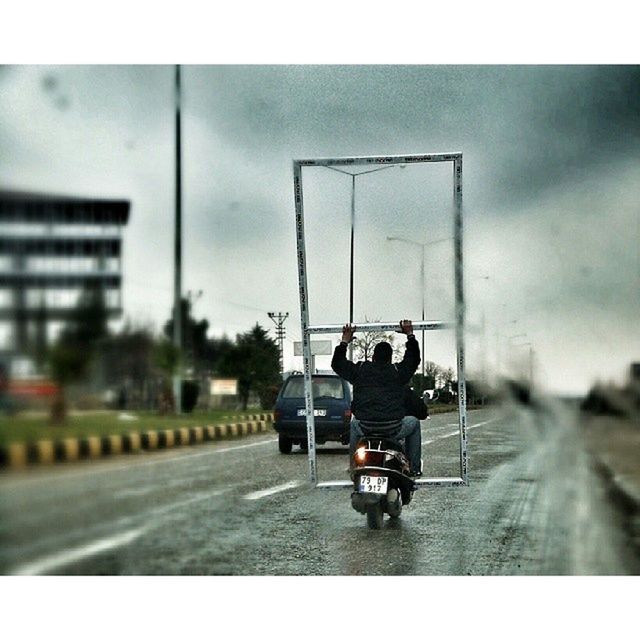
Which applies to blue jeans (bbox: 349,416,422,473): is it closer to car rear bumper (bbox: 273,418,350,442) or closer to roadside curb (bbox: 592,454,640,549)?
car rear bumper (bbox: 273,418,350,442)

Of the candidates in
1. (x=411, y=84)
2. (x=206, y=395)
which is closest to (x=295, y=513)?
(x=206, y=395)

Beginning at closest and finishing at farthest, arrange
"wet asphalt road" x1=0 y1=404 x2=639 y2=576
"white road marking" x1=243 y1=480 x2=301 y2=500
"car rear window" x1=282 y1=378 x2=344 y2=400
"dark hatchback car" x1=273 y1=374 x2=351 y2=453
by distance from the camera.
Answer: "wet asphalt road" x1=0 y1=404 x2=639 y2=576, "car rear window" x1=282 y1=378 x2=344 y2=400, "dark hatchback car" x1=273 y1=374 x2=351 y2=453, "white road marking" x1=243 y1=480 x2=301 y2=500

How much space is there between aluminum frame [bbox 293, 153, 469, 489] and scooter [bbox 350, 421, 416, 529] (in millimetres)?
123

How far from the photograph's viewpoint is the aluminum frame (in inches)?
229

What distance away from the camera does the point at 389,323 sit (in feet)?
19.4

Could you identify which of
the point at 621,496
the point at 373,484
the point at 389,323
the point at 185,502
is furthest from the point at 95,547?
the point at 621,496

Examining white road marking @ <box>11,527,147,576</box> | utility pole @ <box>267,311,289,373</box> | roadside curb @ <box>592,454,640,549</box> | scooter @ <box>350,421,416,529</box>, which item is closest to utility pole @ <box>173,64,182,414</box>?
utility pole @ <box>267,311,289,373</box>

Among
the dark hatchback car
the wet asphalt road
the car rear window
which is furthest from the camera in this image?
the dark hatchback car

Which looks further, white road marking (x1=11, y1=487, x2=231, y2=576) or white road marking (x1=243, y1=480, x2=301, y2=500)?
white road marking (x1=243, y1=480, x2=301, y2=500)

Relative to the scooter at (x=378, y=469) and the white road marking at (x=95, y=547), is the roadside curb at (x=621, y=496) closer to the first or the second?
the scooter at (x=378, y=469)

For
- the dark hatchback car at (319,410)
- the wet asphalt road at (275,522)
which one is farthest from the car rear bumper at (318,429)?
the wet asphalt road at (275,522)

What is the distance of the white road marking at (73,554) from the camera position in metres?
5.49

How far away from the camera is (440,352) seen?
5949 millimetres

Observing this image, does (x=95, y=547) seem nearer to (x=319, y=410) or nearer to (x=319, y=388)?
(x=319, y=388)
